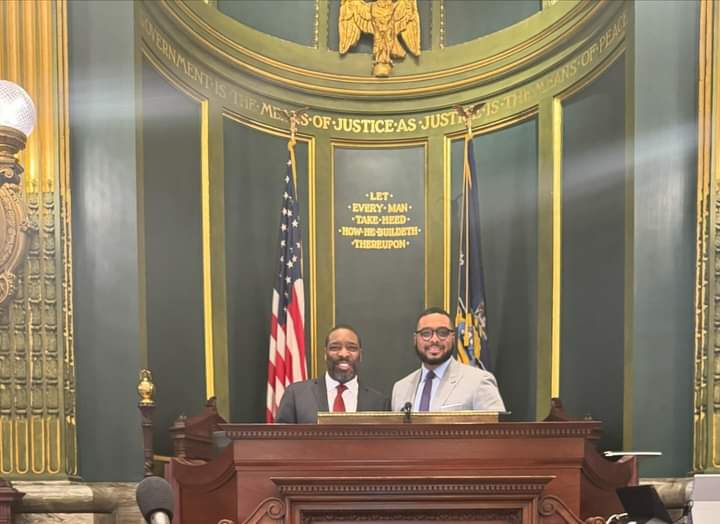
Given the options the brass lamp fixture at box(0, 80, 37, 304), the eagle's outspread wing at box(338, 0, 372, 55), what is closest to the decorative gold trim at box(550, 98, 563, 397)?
the eagle's outspread wing at box(338, 0, 372, 55)

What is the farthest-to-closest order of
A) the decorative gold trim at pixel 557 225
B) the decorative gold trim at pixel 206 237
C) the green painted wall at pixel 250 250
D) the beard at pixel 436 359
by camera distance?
the green painted wall at pixel 250 250
the decorative gold trim at pixel 557 225
the decorative gold trim at pixel 206 237
the beard at pixel 436 359

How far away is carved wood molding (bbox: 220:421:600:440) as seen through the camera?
16.3 ft

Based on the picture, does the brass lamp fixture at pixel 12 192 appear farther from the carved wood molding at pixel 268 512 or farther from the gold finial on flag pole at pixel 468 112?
the gold finial on flag pole at pixel 468 112

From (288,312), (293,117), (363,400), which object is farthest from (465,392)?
(293,117)

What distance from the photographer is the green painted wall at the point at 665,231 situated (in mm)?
6449

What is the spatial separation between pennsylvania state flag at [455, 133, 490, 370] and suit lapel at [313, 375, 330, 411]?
148 centimetres

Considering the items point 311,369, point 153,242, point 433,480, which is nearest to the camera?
point 433,480

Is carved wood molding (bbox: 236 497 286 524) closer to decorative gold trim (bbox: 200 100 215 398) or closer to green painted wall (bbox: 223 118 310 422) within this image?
decorative gold trim (bbox: 200 100 215 398)

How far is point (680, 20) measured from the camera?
6.65m

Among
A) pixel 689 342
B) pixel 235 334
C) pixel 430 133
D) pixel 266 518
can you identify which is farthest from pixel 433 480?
pixel 430 133

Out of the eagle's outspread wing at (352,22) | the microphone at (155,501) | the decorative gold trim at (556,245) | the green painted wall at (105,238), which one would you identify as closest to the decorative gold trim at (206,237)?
the green painted wall at (105,238)

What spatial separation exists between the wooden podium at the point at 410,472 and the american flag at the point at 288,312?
2882 millimetres

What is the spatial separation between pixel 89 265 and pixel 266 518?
225 centimetres

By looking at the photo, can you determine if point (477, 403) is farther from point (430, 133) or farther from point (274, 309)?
point (430, 133)
